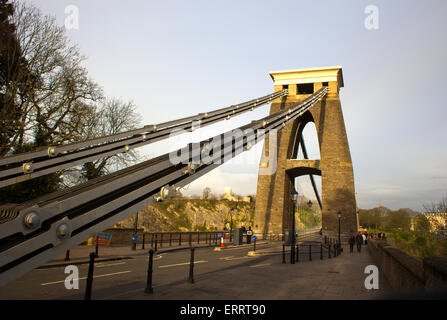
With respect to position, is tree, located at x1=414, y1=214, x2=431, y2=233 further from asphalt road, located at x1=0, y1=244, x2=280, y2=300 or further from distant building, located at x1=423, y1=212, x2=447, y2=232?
asphalt road, located at x1=0, y1=244, x2=280, y2=300

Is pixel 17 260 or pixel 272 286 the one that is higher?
pixel 17 260

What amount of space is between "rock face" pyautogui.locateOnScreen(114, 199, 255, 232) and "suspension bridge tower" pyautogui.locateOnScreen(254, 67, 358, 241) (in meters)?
15.0

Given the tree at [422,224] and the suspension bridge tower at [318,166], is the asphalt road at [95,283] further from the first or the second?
the suspension bridge tower at [318,166]

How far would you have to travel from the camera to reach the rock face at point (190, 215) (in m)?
48.2

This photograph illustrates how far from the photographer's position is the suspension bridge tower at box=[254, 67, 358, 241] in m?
33.0

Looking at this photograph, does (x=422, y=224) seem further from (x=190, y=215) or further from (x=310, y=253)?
(x=190, y=215)

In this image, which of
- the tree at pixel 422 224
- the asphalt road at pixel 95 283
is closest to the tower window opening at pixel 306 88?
the tree at pixel 422 224

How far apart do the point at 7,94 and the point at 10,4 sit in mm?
4998

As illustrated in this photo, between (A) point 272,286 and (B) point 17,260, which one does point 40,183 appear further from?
(B) point 17,260

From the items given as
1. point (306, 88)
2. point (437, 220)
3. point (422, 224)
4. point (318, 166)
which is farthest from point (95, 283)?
point (306, 88)

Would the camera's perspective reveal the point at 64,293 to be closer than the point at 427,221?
Yes
